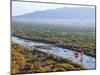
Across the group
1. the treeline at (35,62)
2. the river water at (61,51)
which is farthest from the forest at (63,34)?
the treeline at (35,62)

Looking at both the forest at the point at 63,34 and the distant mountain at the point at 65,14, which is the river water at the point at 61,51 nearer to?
the forest at the point at 63,34

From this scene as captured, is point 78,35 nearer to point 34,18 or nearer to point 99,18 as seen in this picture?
point 99,18

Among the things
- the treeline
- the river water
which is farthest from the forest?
the treeline

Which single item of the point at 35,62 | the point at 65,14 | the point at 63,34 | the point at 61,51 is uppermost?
the point at 65,14

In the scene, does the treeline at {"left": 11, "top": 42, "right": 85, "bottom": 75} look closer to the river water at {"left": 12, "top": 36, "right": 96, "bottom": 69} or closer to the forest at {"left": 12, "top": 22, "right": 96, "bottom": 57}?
the river water at {"left": 12, "top": 36, "right": 96, "bottom": 69}

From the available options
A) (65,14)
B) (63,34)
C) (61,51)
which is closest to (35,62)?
(61,51)

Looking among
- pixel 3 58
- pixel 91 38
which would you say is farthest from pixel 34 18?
pixel 91 38

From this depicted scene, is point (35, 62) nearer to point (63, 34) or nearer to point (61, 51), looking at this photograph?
point (61, 51)
